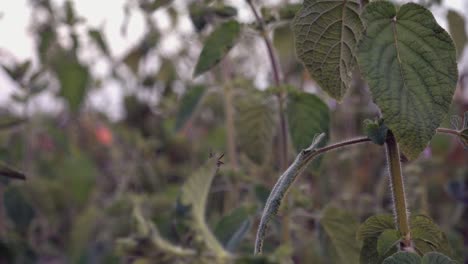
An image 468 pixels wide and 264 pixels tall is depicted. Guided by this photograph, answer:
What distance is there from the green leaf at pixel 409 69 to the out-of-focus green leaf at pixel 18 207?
1.33m

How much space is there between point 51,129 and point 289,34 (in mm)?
1152

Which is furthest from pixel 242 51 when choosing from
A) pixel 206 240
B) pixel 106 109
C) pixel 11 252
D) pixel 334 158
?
pixel 206 240

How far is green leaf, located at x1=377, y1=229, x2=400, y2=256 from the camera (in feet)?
2.47

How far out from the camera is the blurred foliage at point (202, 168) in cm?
99

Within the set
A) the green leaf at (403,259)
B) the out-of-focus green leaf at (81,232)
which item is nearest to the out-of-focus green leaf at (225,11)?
the green leaf at (403,259)

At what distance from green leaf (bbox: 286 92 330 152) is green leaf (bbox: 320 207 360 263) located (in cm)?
13

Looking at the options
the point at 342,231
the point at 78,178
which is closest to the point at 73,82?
the point at 78,178

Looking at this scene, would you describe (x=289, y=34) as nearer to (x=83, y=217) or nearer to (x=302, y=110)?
(x=302, y=110)

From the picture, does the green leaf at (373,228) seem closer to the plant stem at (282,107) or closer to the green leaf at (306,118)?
the green leaf at (306,118)

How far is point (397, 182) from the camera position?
729 mm

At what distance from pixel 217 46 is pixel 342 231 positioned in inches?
14.0

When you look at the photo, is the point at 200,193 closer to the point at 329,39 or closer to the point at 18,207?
the point at 329,39

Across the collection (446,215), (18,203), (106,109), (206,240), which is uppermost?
(206,240)

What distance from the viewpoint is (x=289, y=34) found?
1600mm
